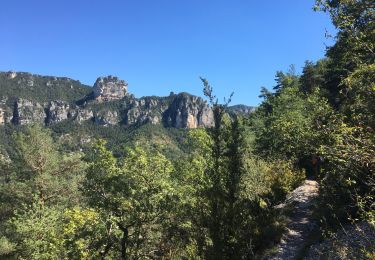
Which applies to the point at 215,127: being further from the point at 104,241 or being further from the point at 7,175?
the point at 7,175

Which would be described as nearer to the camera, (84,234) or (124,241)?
(84,234)

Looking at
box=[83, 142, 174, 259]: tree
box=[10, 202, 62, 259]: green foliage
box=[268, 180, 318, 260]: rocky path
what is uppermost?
box=[83, 142, 174, 259]: tree

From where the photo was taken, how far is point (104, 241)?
46.9ft

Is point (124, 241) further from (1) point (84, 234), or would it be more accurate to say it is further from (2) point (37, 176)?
(2) point (37, 176)

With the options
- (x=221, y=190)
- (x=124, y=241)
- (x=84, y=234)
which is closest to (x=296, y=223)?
(x=124, y=241)

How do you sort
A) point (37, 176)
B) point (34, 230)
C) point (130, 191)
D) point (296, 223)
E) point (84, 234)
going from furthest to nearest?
point (37, 176), point (34, 230), point (296, 223), point (84, 234), point (130, 191)

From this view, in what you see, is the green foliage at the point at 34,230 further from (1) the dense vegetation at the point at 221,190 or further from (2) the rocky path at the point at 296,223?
(2) the rocky path at the point at 296,223

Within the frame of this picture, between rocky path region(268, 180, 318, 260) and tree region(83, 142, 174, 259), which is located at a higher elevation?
tree region(83, 142, 174, 259)

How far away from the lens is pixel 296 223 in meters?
19.5

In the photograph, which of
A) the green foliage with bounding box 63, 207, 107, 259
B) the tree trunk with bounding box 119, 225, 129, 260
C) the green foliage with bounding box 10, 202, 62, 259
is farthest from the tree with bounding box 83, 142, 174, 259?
the green foliage with bounding box 10, 202, 62, 259

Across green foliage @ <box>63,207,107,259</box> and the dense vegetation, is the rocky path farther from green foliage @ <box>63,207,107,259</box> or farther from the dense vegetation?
green foliage @ <box>63,207,107,259</box>

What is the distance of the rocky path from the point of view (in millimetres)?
15930

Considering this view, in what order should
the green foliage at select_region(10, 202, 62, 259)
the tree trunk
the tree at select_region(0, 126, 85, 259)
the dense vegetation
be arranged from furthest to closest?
the tree at select_region(0, 126, 85, 259) → the green foliage at select_region(10, 202, 62, 259) → the tree trunk → the dense vegetation

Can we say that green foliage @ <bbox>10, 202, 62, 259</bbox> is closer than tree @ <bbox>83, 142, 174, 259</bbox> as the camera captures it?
No
